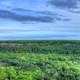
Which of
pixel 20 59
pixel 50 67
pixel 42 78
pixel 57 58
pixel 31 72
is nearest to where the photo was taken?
pixel 42 78

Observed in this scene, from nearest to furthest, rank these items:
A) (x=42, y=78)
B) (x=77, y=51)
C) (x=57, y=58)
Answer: (x=42, y=78) → (x=57, y=58) → (x=77, y=51)

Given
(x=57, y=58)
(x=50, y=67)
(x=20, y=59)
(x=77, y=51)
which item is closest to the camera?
(x=50, y=67)

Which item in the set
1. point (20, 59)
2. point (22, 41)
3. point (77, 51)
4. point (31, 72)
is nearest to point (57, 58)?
point (20, 59)

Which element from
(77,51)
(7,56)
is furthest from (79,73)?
(77,51)

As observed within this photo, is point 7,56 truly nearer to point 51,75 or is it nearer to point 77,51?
point 77,51

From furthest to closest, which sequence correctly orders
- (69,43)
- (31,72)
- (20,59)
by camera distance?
(69,43) → (20,59) → (31,72)

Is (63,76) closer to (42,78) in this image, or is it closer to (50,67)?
(42,78)

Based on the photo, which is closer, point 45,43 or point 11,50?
point 11,50

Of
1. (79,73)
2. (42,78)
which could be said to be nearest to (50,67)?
(79,73)

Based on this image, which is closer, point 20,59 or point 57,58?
point 20,59
